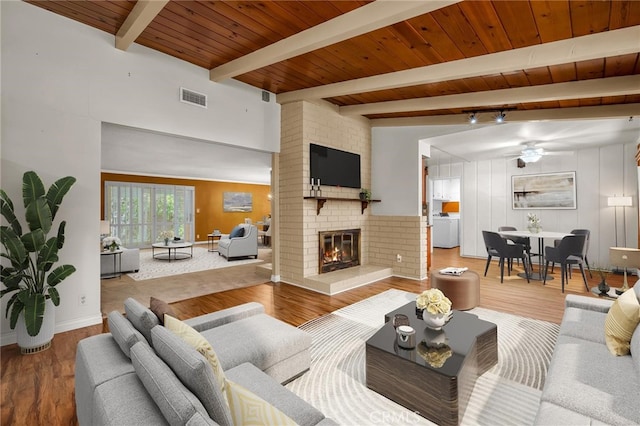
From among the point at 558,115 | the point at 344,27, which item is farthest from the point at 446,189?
the point at 344,27

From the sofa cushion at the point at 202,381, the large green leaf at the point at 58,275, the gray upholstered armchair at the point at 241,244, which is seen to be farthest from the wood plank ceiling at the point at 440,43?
the gray upholstered armchair at the point at 241,244

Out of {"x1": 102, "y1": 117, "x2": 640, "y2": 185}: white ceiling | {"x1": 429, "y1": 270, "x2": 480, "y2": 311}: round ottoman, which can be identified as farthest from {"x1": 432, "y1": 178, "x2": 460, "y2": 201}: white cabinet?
{"x1": 429, "y1": 270, "x2": 480, "y2": 311}: round ottoman

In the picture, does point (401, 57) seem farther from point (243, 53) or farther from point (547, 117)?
point (547, 117)

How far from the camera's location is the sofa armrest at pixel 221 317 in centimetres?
233

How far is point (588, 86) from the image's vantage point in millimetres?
3527

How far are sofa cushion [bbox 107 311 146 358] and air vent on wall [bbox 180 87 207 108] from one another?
3242 mm

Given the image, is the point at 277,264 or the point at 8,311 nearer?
the point at 8,311

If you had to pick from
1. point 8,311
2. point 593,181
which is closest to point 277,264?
point 8,311

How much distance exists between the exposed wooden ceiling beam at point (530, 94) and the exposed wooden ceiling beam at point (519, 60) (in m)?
0.84

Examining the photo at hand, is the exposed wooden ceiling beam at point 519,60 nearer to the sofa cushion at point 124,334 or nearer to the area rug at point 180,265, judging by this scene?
the sofa cushion at point 124,334

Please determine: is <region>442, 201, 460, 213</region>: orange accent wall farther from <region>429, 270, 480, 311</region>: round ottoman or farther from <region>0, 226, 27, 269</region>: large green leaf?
<region>0, 226, 27, 269</region>: large green leaf

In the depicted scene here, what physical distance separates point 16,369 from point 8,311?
726mm

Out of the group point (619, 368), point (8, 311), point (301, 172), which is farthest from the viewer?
point (301, 172)

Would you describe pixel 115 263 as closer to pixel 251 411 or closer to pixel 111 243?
pixel 111 243
